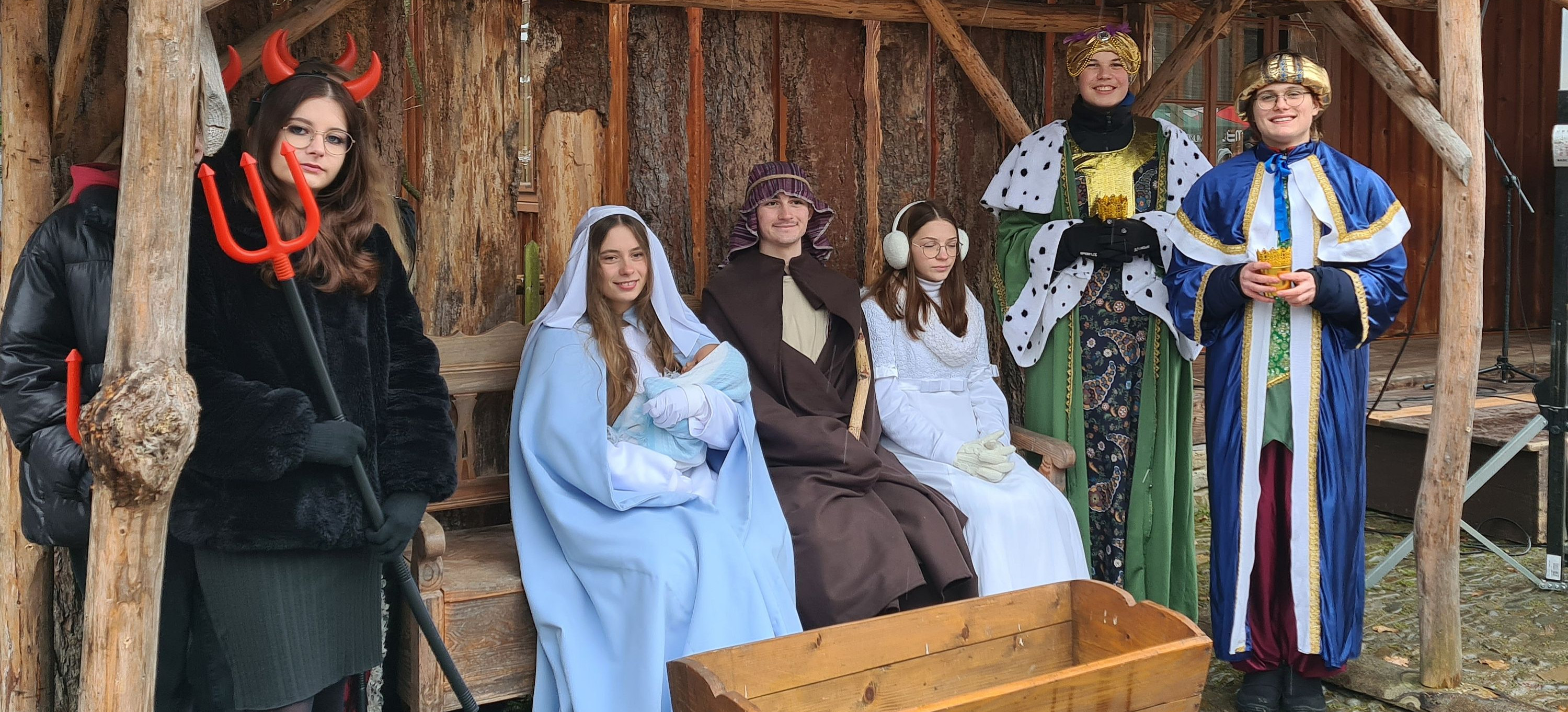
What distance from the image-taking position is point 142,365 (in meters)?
2.08

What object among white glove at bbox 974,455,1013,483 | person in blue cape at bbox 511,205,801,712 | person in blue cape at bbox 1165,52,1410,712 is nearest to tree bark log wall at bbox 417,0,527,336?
person in blue cape at bbox 511,205,801,712

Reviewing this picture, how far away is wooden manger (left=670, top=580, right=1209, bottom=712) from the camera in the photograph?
2.52 metres

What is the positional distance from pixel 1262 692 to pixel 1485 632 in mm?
1250

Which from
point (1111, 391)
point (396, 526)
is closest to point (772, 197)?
point (1111, 391)

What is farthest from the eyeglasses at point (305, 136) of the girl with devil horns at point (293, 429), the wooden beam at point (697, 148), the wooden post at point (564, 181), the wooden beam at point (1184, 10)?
the wooden beam at point (1184, 10)

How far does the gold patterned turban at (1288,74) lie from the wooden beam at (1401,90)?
426mm

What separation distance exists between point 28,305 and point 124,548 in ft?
1.70

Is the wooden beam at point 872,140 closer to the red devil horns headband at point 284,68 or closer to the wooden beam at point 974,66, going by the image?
the wooden beam at point 974,66

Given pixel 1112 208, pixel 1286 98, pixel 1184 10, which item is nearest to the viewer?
Answer: pixel 1286 98

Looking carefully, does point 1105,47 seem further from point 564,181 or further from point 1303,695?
point 1303,695

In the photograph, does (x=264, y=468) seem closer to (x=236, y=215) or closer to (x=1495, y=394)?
(x=236, y=215)

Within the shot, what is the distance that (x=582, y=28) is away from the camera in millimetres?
3941

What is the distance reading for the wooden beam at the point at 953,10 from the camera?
415 centimetres

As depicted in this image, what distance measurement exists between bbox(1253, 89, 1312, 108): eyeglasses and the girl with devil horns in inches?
92.2
